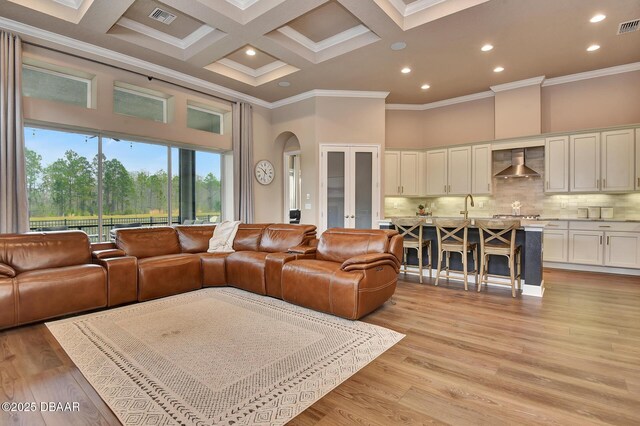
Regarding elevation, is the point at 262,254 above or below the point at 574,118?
below

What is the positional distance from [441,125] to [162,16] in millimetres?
5932

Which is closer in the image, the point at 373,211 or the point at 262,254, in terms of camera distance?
the point at 262,254

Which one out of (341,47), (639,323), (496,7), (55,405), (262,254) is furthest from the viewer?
(341,47)

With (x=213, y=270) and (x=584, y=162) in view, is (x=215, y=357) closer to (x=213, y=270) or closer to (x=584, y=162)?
(x=213, y=270)

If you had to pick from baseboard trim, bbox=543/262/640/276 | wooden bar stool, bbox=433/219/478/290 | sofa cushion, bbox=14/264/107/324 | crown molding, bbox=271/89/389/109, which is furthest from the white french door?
sofa cushion, bbox=14/264/107/324

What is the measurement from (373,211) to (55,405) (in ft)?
17.9

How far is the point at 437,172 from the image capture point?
721cm

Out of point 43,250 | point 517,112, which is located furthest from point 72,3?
point 517,112

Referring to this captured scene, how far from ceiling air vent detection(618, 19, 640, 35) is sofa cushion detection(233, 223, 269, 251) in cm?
561

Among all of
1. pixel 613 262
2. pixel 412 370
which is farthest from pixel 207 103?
pixel 613 262

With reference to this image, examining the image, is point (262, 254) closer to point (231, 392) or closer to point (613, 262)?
point (231, 392)

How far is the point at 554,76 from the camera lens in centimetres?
587

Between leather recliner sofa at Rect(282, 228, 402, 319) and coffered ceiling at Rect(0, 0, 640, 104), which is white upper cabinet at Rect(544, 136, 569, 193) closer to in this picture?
coffered ceiling at Rect(0, 0, 640, 104)

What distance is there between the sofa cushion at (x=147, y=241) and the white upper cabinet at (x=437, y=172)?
5.41m
